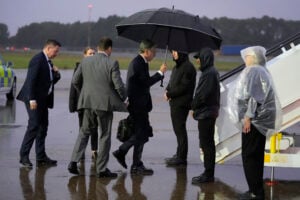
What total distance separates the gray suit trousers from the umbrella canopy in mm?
1231

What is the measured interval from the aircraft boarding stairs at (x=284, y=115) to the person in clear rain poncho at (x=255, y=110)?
0.74m

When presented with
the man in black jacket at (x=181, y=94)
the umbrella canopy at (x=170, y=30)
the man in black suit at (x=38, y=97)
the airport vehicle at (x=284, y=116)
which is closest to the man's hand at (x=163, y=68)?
the umbrella canopy at (x=170, y=30)

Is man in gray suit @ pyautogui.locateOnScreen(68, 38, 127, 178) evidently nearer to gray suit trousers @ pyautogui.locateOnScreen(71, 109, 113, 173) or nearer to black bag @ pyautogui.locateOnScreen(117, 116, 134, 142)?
gray suit trousers @ pyautogui.locateOnScreen(71, 109, 113, 173)

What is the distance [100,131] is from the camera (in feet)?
24.4

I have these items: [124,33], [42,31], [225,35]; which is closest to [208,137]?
[124,33]

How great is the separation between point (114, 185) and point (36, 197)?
102 cm

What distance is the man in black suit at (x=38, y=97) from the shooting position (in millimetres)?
7855

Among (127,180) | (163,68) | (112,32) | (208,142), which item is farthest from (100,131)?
(112,32)

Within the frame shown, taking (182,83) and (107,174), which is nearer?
(107,174)

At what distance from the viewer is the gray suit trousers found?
7.37 metres

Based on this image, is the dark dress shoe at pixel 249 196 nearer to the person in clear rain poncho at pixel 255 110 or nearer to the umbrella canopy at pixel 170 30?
the person in clear rain poncho at pixel 255 110

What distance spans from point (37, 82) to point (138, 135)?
4.76ft

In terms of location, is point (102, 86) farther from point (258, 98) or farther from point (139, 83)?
point (258, 98)

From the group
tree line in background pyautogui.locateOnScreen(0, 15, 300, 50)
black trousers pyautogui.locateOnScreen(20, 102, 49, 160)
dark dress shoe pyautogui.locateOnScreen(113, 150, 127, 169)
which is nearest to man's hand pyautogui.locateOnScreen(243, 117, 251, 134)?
dark dress shoe pyautogui.locateOnScreen(113, 150, 127, 169)
